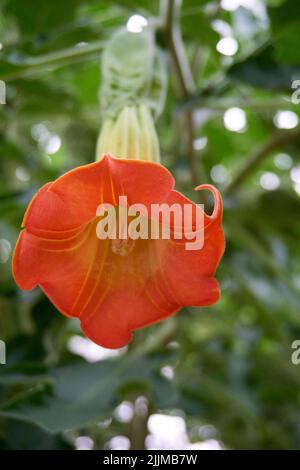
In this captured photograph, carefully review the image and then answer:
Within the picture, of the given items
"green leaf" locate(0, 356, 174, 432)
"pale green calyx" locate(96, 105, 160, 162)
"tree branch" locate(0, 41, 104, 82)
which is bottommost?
"green leaf" locate(0, 356, 174, 432)

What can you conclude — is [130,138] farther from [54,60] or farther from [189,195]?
[189,195]

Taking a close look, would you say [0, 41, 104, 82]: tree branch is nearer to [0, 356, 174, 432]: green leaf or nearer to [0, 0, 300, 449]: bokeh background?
[0, 0, 300, 449]: bokeh background

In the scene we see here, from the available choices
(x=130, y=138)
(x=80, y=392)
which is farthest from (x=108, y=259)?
(x=80, y=392)

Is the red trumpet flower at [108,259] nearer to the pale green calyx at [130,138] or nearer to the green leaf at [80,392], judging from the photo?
the pale green calyx at [130,138]

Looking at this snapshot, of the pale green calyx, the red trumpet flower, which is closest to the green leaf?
the red trumpet flower

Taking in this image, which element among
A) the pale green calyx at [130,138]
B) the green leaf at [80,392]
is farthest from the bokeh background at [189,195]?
the pale green calyx at [130,138]

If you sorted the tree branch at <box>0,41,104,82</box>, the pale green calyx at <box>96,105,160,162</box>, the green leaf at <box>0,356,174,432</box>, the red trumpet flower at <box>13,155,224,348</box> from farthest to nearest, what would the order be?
1. the tree branch at <box>0,41,104,82</box>
2. the green leaf at <box>0,356,174,432</box>
3. the pale green calyx at <box>96,105,160,162</box>
4. the red trumpet flower at <box>13,155,224,348</box>
